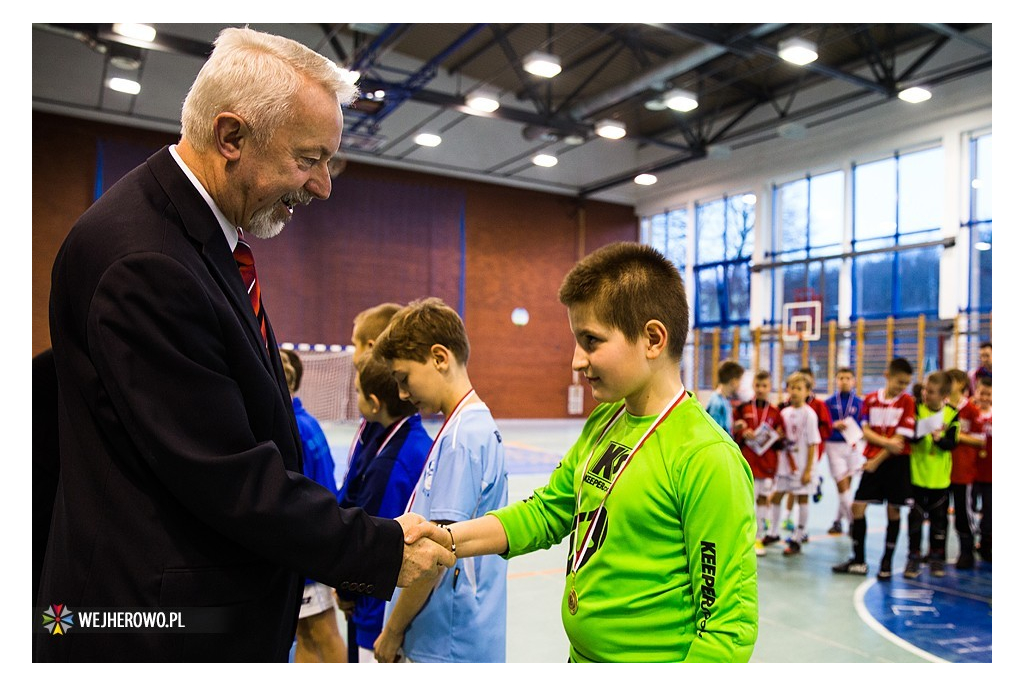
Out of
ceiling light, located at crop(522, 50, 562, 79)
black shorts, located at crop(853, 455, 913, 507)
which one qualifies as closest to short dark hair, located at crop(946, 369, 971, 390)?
black shorts, located at crop(853, 455, 913, 507)

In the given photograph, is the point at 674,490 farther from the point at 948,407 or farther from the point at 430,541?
the point at 948,407

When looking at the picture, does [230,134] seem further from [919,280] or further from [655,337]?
[919,280]

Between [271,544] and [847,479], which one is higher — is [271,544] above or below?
above

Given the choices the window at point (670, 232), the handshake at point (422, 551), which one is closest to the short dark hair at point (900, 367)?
the handshake at point (422, 551)

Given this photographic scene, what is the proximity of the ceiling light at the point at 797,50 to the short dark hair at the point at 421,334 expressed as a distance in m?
10.5

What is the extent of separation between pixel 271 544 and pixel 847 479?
304 inches

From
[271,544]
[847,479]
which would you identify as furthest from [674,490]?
[847,479]

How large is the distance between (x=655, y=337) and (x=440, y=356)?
0.90m

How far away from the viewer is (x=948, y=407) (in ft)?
22.7

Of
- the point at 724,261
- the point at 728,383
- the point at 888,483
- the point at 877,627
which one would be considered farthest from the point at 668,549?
the point at 724,261

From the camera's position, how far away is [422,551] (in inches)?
67.1

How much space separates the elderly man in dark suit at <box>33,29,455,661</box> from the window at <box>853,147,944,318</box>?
15635 millimetres

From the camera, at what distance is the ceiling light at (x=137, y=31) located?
36.4ft
